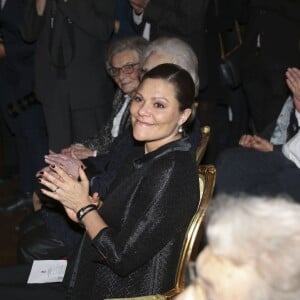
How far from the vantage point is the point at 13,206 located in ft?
13.6

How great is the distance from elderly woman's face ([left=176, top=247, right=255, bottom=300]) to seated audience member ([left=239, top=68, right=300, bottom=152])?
188 cm

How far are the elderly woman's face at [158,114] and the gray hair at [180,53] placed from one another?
395 millimetres

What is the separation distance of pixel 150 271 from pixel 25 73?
2.37 meters

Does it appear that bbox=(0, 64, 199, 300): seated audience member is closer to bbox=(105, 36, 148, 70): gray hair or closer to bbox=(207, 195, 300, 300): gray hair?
bbox=(207, 195, 300, 300): gray hair

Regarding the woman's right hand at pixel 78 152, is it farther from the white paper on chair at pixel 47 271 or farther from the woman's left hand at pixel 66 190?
the woman's left hand at pixel 66 190

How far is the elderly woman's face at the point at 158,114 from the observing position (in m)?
2.18

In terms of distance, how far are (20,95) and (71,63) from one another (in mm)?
643

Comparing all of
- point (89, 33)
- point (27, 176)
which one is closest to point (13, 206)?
point (27, 176)

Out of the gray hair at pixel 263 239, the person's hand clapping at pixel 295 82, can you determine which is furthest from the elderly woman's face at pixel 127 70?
the gray hair at pixel 263 239

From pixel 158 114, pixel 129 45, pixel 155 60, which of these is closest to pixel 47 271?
pixel 158 114

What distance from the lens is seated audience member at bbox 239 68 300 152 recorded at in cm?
299

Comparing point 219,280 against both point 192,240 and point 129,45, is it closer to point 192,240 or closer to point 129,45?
point 192,240

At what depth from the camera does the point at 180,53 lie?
8.61ft

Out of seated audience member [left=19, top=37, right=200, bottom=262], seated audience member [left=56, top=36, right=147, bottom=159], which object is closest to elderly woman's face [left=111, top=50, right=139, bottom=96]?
seated audience member [left=56, top=36, right=147, bottom=159]
